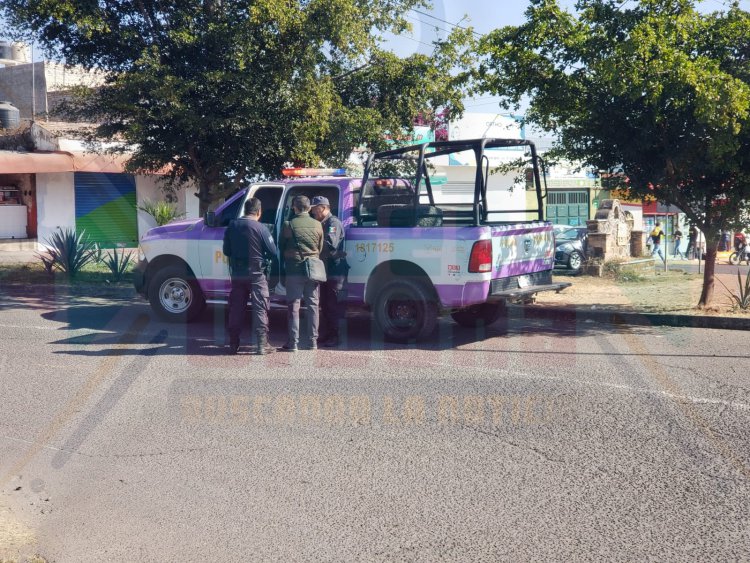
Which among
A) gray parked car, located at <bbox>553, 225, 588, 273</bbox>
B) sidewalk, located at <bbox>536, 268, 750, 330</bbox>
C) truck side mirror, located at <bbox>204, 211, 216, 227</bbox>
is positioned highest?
truck side mirror, located at <bbox>204, 211, 216, 227</bbox>

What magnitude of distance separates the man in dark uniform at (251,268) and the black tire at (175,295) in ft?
6.66

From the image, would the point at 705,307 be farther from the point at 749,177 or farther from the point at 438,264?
the point at 438,264

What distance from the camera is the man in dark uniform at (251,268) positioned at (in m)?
9.55

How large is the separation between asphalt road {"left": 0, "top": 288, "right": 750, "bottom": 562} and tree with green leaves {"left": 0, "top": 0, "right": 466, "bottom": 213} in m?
5.62

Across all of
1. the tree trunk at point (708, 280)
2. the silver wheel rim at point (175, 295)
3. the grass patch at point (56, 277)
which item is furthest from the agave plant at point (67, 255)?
the tree trunk at point (708, 280)

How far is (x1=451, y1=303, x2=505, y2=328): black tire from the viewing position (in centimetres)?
1138

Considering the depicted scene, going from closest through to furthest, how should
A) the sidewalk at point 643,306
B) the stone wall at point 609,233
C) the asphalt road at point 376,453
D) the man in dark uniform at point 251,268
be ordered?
→ the asphalt road at point 376,453 → the man in dark uniform at point 251,268 → the sidewalk at point 643,306 → the stone wall at point 609,233

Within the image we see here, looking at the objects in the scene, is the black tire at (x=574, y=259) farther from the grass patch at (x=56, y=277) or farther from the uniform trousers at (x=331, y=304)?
the uniform trousers at (x=331, y=304)

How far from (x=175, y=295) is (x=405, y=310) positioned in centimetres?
350

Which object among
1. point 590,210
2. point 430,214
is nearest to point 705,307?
point 430,214

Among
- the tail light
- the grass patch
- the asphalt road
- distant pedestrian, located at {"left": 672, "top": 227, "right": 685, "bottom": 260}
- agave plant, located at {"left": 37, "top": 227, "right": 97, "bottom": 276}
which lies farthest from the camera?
distant pedestrian, located at {"left": 672, "top": 227, "right": 685, "bottom": 260}

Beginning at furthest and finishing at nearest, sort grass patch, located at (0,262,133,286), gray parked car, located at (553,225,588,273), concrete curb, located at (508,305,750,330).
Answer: gray parked car, located at (553,225,588,273), grass patch, located at (0,262,133,286), concrete curb, located at (508,305,750,330)

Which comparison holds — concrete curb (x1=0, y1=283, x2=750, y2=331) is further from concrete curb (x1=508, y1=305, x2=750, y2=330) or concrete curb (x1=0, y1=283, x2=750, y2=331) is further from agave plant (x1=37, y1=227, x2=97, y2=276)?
agave plant (x1=37, y1=227, x2=97, y2=276)

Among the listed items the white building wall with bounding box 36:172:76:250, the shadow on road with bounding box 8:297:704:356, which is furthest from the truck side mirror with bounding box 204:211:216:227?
the white building wall with bounding box 36:172:76:250
